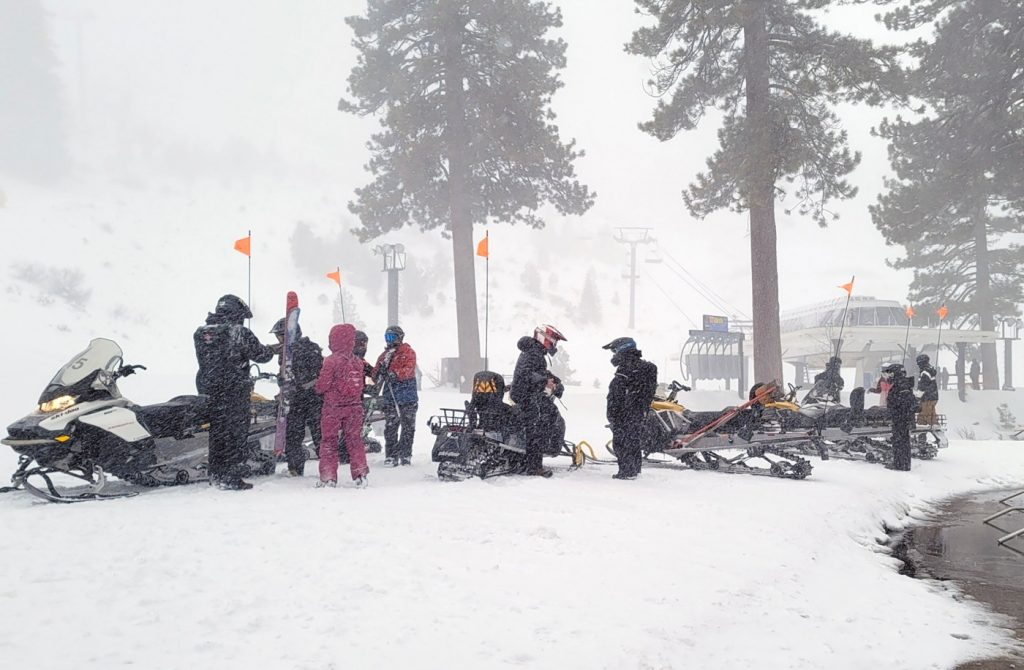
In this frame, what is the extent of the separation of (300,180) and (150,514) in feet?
301

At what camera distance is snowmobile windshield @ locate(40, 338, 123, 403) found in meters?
6.35

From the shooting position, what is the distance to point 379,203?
77.5 feet

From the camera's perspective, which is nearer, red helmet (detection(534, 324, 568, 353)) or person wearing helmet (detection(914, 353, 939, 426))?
red helmet (detection(534, 324, 568, 353))

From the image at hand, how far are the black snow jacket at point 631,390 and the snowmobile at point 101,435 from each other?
4.56m

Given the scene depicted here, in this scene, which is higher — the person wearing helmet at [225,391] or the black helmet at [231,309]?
the black helmet at [231,309]

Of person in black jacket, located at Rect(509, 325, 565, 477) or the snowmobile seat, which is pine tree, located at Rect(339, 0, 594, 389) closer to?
person in black jacket, located at Rect(509, 325, 565, 477)

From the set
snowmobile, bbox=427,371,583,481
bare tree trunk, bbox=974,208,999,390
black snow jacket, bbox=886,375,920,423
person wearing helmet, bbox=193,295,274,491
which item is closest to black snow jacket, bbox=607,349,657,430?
snowmobile, bbox=427,371,583,481

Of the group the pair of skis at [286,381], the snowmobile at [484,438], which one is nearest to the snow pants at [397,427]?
the snowmobile at [484,438]

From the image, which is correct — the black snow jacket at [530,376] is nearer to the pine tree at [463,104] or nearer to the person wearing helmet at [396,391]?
the person wearing helmet at [396,391]

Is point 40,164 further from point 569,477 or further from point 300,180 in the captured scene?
point 569,477

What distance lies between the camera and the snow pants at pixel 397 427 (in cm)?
934

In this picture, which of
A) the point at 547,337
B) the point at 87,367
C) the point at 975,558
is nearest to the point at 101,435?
the point at 87,367

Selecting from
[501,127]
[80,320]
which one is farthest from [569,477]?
[80,320]

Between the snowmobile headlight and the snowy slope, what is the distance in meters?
0.84
